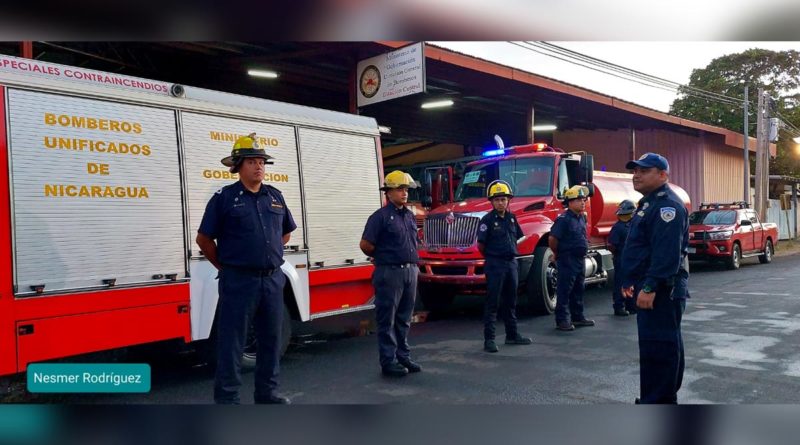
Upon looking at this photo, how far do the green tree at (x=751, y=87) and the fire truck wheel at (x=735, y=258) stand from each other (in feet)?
15.6

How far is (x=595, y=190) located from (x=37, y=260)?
7810 mm

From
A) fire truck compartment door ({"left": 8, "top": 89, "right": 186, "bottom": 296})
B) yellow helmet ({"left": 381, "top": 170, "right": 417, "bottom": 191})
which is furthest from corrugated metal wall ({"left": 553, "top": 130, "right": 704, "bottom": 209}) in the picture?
fire truck compartment door ({"left": 8, "top": 89, "right": 186, "bottom": 296})

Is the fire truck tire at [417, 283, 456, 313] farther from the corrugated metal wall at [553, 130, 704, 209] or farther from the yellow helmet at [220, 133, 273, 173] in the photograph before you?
the yellow helmet at [220, 133, 273, 173]

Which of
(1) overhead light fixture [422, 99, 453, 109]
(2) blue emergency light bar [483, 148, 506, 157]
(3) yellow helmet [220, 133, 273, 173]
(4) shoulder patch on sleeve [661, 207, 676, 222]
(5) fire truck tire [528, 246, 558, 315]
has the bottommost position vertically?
(5) fire truck tire [528, 246, 558, 315]

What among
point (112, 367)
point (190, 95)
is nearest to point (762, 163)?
point (190, 95)

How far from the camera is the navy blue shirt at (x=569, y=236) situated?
23.8ft

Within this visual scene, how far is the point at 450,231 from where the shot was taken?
26.7ft

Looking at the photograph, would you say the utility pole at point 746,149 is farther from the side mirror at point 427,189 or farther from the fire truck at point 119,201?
the fire truck at point 119,201

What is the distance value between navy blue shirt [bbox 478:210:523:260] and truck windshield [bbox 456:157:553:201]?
2351 mm

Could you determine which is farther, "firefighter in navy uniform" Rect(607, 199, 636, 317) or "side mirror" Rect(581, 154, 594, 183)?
"side mirror" Rect(581, 154, 594, 183)

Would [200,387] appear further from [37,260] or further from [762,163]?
[762,163]

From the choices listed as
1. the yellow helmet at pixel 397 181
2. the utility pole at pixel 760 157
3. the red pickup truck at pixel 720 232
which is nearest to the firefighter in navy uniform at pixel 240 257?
the yellow helmet at pixel 397 181

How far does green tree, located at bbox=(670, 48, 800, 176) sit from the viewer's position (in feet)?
15.2

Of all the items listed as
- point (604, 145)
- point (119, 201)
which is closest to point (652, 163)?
point (119, 201)
